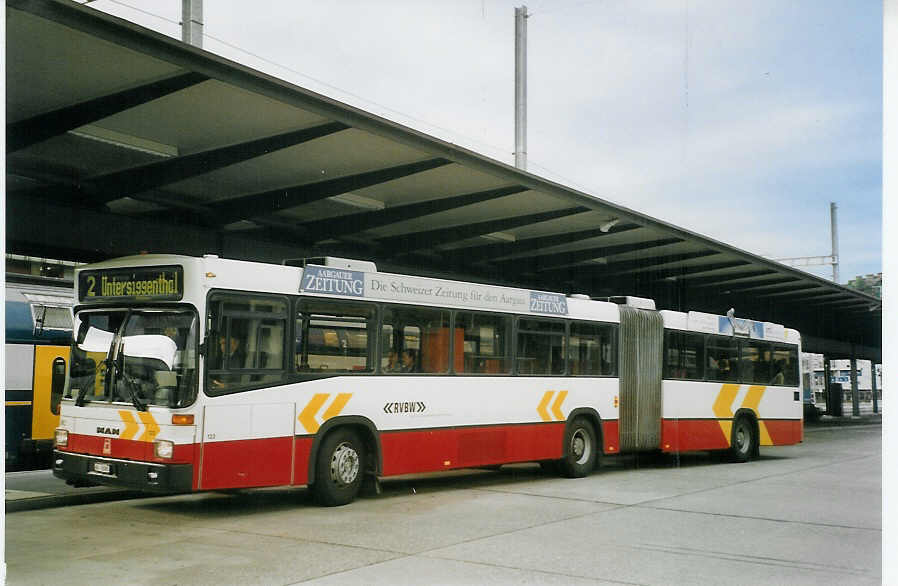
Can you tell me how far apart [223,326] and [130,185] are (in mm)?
5000

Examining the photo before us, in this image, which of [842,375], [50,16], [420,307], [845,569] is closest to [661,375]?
[420,307]

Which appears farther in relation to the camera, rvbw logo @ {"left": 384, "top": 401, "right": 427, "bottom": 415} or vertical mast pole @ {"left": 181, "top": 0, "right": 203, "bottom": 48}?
vertical mast pole @ {"left": 181, "top": 0, "right": 203, "bottom": 48}

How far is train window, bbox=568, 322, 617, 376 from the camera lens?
52.1 ft

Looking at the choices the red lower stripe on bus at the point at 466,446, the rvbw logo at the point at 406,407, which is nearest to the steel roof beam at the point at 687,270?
the red lower stripe on bus at the point at 466,446

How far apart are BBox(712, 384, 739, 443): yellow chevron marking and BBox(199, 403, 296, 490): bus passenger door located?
11.0 metres

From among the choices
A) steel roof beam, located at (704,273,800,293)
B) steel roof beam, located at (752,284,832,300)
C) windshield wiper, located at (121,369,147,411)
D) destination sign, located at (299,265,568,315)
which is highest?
steel roof beam, located at (704,273,800,293)

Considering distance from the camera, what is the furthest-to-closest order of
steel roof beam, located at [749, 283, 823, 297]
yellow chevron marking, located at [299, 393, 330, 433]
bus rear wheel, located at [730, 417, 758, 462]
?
steel roof beam, located at [749, 283, 823, 297]
bus rear wheel, located at [730, 417, 758, 462]
yellow chevron marking, located at [299, 393, 330, 433]

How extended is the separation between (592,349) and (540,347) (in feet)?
4.99

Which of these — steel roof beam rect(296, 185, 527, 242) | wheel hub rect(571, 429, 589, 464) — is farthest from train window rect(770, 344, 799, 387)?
steel roof beam rect(296, 185, 527, 242)

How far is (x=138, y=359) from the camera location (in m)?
10.4

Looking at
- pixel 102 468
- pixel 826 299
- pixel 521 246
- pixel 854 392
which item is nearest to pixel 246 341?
pixel 102 468

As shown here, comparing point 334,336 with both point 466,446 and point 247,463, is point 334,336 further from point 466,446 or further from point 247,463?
point 466,446

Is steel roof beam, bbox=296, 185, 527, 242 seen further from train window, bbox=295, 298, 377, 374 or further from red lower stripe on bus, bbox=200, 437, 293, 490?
red lower stripe on bus, bbox=200, 437, 293, 490

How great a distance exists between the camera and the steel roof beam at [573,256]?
22297 mm
